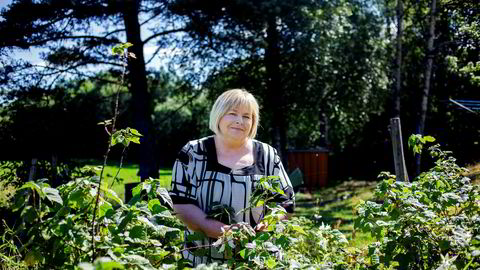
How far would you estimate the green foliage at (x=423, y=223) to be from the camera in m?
1.70

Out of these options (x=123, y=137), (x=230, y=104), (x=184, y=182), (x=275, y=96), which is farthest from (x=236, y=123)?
Answer: (x=275, y=96)

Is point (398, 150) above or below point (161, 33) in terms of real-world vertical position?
below

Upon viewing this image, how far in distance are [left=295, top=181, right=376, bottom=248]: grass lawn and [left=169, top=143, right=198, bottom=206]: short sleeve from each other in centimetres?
345

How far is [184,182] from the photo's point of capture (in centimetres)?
219

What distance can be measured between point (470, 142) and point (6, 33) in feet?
37.2

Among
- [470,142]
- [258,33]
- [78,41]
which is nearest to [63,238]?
[78,41]

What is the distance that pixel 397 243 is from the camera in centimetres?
181

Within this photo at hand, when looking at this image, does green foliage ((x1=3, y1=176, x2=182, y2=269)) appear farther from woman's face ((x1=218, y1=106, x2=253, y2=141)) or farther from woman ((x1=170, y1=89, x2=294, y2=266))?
woman's face ((x1=218, y1=106, x2=253, y2=141))

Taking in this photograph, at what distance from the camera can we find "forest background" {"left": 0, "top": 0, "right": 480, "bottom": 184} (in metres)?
7.65

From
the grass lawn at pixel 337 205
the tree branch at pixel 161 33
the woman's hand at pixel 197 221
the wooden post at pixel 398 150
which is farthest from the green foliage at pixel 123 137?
the tree branch at pixel 161 33

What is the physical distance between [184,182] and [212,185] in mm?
136

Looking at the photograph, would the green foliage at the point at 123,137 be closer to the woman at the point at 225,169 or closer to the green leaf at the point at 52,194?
the green leaf at the point at 52,194

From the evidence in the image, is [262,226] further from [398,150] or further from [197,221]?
[398,150]

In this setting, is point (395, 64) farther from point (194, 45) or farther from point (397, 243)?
point (397, 243)
